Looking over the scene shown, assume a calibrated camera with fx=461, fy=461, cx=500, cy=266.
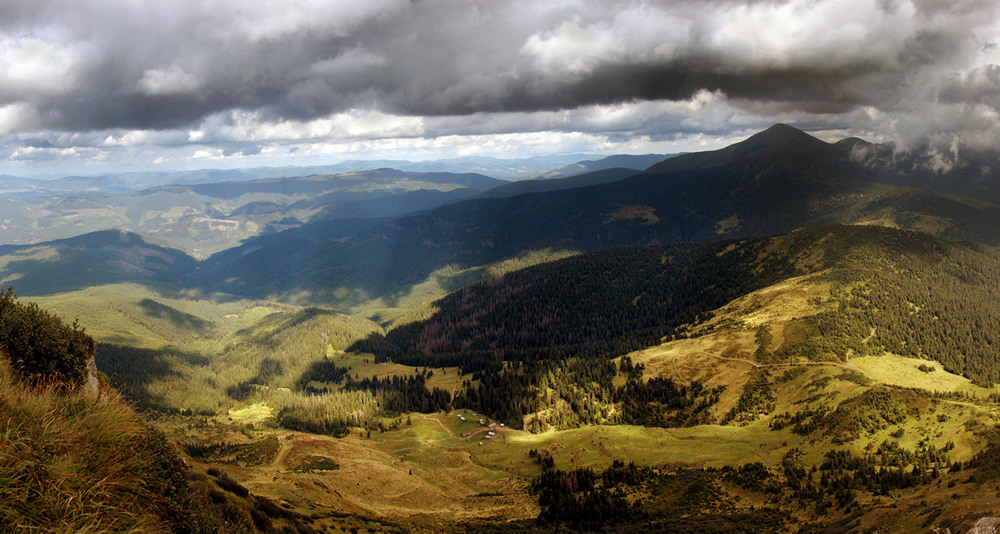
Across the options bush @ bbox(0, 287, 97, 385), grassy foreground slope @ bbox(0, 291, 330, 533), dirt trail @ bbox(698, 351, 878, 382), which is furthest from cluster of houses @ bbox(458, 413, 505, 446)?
grassy foreground slope @ bbox(0, 291, 330, 533)

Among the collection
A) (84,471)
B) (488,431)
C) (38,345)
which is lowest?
(488,431)

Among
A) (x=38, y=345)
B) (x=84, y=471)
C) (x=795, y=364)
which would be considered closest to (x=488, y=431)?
(x=795, y=364)

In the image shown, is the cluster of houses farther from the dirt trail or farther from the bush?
the bush

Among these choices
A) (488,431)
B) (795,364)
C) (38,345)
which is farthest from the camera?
(488,431)

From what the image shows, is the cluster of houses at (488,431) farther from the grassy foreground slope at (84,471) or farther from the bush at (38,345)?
the grassy foreground slope at (84,471)

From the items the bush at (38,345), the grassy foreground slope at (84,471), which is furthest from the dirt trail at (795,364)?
the bush at (38,345)

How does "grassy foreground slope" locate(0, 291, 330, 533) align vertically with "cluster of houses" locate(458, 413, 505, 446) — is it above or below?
above

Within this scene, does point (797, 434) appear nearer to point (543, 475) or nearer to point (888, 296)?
point (543, 475)

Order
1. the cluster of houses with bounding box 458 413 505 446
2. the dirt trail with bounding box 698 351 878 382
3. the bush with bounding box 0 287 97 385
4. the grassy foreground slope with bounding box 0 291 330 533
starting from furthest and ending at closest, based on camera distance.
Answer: the cluster of houses with bounding box 458 413 505 446 → the dirt trail with bounding box 698 351 878 382 → the bush with bounding box 0 287 97 385 → the grassy foreground slope with bounding box 0 291 330 533

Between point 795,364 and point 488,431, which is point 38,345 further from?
point 795,364

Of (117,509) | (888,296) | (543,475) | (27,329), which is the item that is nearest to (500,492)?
(543,475)

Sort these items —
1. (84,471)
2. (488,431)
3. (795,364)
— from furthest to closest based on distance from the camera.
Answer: (488,431) → (795,364) → (84,471)
